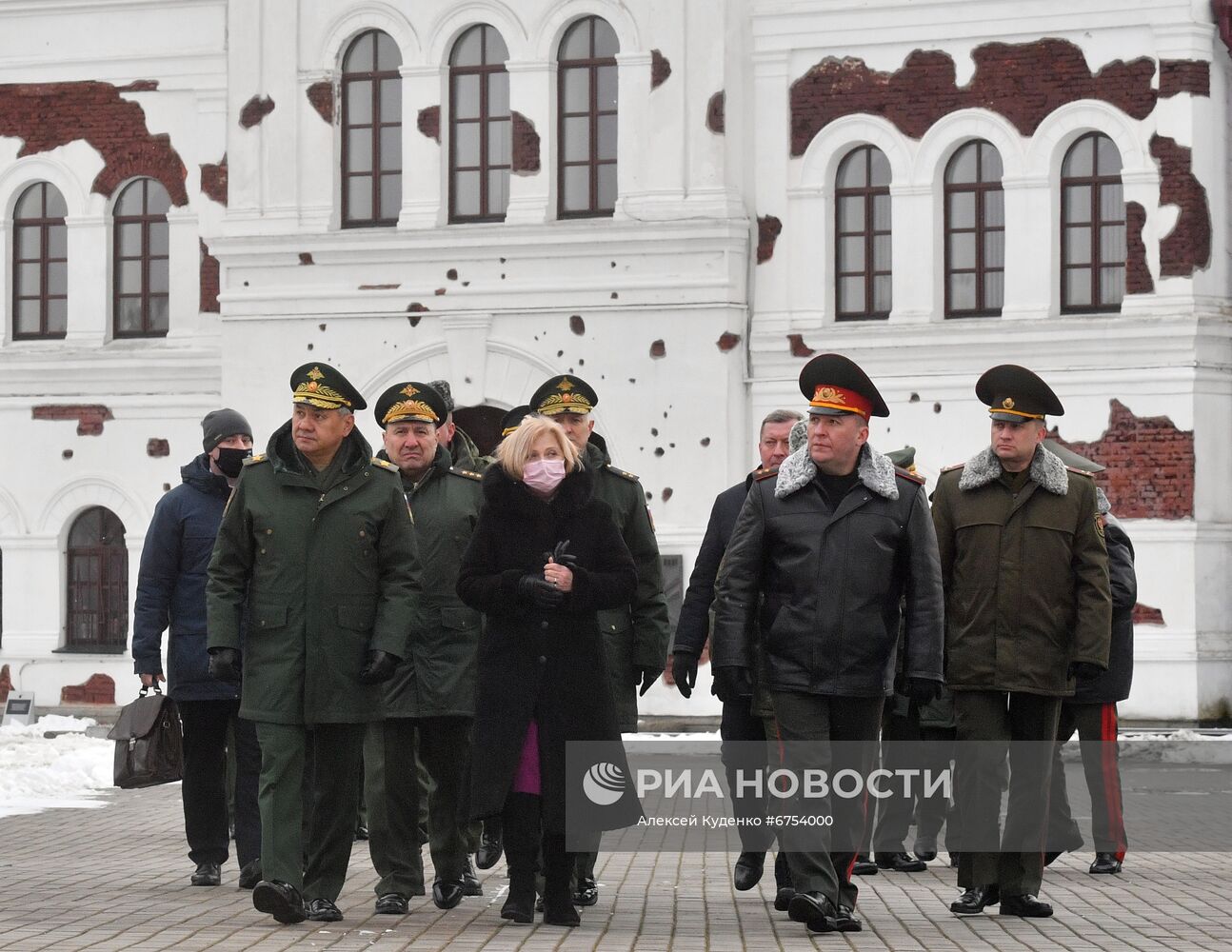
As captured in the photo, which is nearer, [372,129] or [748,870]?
[748,870]

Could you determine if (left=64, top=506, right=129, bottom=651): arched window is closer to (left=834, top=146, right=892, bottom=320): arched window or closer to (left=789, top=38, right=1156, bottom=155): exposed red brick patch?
(left=834, top=146, right=892, bottom=320): arched window

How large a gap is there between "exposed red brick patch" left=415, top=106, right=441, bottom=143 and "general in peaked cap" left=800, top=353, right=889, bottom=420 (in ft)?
45.3

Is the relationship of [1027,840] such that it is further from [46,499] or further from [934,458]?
[46,499]

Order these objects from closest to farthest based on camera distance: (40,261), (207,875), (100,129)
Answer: (207,875) → (100,129) → (40,261)

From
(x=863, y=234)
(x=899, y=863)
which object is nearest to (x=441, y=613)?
(x=899, y=863)

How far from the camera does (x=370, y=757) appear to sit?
938 cm

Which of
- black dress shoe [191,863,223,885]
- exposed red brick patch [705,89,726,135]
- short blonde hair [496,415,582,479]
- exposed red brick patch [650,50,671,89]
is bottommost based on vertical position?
black dress shoe [191,863,223,885]

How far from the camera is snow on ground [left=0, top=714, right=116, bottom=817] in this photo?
14.9 meters

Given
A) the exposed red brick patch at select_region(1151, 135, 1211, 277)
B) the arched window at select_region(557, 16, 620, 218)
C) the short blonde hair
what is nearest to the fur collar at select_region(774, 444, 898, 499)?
the short blonde hair

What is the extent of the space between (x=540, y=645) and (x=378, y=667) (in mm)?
631

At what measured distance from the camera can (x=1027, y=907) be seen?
9047mm

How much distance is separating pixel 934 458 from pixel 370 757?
41.1ft

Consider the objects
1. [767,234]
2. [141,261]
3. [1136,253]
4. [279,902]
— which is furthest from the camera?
[141,261]

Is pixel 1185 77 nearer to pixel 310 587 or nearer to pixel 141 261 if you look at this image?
pixel 141 261
